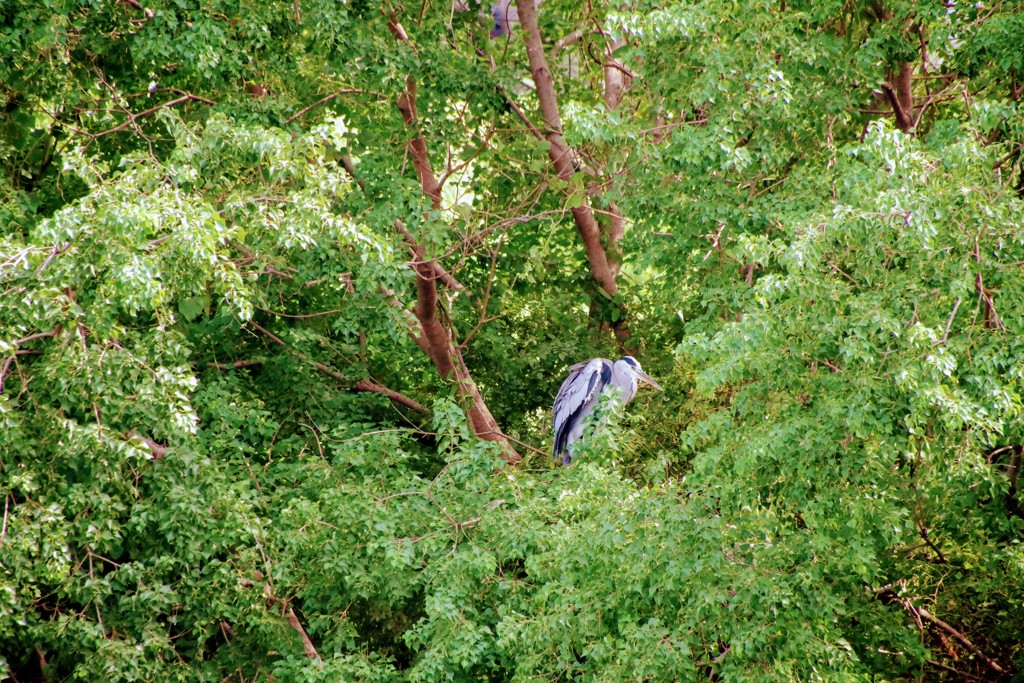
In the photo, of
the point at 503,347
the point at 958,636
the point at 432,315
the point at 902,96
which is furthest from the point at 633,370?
the point at 902,96

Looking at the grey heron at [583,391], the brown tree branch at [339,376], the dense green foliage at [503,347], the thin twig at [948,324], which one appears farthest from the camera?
the brown tree branch at [339,376]

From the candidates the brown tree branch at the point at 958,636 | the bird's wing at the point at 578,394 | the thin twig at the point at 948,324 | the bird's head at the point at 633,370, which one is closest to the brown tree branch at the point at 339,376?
the bird's wing at the point at 578,394

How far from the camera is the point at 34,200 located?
25.8 feet

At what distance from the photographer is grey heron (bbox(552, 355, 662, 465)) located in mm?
7727

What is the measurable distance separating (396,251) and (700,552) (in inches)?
121

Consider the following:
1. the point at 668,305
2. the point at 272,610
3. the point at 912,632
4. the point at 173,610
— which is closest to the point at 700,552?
the point at 912,632

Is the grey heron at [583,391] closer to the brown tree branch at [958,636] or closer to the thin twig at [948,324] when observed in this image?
the brown tree branch at [958,636]

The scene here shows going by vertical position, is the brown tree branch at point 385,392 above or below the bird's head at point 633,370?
above

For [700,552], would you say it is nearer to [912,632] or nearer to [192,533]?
[912,632]

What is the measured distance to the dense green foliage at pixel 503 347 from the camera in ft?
17.0

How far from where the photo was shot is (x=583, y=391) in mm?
7738

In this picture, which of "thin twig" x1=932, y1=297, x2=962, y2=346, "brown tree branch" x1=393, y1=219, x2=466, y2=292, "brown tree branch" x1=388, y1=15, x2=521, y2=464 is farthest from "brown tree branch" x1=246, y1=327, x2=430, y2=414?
"thin twig" x1=932, y1=297, x2=962, y2=346

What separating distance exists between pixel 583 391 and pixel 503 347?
1881 mm

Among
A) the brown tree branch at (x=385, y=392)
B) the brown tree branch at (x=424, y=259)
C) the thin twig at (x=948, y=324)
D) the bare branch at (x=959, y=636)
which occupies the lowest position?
the bare branch at (x=959, y=636)
